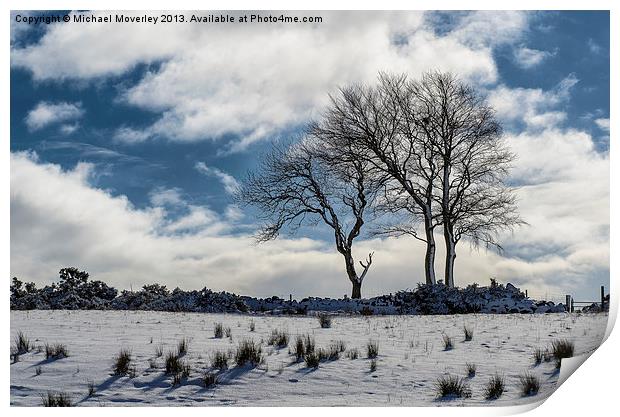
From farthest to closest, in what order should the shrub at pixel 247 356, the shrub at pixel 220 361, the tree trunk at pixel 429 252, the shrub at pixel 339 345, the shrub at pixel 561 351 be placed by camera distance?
the tree trunk at pixel 429 252
the shrub at pixel 339 345
the shrub at pixel 561 351
the shrub at pixel 247 356
the shrub at pixel 220 361

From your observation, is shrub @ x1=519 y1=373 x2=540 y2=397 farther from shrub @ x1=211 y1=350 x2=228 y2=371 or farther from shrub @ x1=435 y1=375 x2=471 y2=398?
shrub @ x1=211 y1=350 x2=228 y2=371

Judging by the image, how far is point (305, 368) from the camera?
10.6 m

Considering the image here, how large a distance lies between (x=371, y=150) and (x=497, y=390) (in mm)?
17381

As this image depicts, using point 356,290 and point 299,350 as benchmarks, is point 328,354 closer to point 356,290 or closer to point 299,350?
point 299,350

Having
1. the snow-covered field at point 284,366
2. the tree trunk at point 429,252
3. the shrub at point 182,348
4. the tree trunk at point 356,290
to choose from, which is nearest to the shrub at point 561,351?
the snow-covered field at point 284,366

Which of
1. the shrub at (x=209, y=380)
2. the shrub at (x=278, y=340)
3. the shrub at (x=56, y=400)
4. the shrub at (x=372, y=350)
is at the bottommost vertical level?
the shrub at (x=56, y=400)

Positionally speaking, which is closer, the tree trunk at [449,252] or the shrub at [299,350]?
the shrub at [299,350]

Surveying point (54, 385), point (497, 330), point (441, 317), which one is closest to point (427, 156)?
point (441, 317)

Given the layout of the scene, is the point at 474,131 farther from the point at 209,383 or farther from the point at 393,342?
the point at 209,383

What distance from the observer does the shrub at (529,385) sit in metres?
10.2

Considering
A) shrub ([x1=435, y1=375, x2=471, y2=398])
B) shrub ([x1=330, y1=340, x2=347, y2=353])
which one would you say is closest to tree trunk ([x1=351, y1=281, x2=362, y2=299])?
shrub ([x1=330, y1=340, x2=347, y2=353])

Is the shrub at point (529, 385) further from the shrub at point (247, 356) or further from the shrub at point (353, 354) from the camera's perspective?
the shrub at point (247, 356)

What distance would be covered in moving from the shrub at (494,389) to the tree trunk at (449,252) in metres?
13.7

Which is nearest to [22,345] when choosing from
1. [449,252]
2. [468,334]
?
[468,334]
